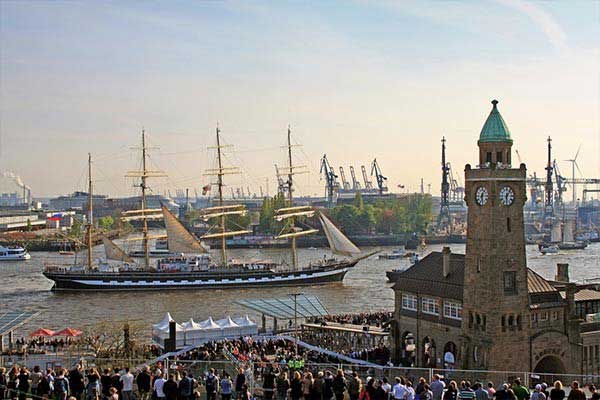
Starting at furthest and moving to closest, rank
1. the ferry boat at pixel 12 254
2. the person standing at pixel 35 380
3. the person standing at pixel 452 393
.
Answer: the ferry boat at pixel 12 254 < the person standing at pixel 35 380 < the person standing at pixel 452 393

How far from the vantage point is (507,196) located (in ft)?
109

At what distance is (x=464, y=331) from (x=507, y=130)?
8.19 meters

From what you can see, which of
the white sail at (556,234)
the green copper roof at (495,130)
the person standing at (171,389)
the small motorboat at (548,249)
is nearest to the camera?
the person standing at (171,389)

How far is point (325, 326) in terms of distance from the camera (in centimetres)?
4050

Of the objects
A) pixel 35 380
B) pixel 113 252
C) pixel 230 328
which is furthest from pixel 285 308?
pixel 113 252

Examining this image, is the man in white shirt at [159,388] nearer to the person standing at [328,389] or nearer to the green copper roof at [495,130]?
the person standing at [328,389]

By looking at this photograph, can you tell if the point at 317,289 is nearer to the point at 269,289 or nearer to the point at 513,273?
the point at 269,289

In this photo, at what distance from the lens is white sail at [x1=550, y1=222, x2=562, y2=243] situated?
531ft

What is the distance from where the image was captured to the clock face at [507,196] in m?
33.1

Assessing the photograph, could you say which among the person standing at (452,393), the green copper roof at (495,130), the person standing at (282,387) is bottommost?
the person standing at (282,387)

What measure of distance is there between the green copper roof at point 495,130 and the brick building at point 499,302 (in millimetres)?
40

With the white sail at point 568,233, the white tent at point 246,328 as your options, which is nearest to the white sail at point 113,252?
the white tent at point 246,328

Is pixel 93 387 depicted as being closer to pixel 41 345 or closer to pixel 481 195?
pixel 481 195

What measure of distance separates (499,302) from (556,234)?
138 metres
